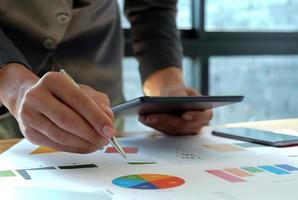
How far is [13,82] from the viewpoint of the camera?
0.65m

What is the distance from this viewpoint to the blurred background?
6.20 ft

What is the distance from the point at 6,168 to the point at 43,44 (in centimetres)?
42

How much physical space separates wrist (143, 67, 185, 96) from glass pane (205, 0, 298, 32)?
0.85 metres

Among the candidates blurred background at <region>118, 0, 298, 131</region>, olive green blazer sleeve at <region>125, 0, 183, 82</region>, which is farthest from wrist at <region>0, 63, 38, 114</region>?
blurred background at <region>118, 0, 298, 131</region>

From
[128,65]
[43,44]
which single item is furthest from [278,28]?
[43,44]

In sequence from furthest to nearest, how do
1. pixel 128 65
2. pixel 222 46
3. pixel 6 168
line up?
pixel 222 46, pixel 128 65, pixel 6 168

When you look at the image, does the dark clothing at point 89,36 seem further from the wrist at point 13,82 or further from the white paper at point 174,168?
the white paper at point 174,168

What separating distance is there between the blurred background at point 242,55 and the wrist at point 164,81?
66cm

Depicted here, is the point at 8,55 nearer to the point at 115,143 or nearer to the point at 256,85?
the point at 115,143

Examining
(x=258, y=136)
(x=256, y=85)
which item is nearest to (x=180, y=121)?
(x=258, y=136)

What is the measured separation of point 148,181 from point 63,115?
136 mm

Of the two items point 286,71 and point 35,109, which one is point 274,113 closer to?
point 286,71

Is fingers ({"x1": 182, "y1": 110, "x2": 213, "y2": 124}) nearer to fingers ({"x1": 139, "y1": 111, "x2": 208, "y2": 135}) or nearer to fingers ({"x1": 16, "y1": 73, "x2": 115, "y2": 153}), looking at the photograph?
fingers ({"x1": 139, "y1": 111, "x2": 208, "y2": 135})

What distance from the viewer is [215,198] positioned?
0.43m
